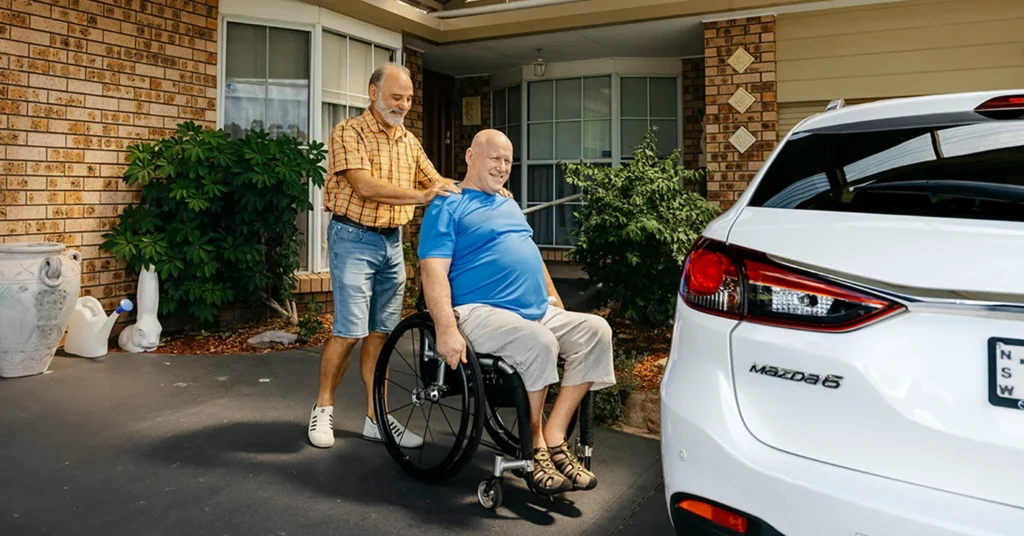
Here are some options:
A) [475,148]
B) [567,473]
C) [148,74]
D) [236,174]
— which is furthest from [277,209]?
[567,473]

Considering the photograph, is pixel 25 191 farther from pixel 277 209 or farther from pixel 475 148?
pixel 475 148

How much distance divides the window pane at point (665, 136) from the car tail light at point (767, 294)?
704 centimetres

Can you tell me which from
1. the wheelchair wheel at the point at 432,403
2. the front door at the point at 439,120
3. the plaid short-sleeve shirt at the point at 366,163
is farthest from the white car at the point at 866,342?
the front door at the point at 439,120

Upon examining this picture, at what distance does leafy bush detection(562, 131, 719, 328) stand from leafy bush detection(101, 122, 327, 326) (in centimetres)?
199

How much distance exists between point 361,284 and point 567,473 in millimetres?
1165

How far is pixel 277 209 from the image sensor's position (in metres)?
5.21

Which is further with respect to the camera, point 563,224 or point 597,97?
point 563,224

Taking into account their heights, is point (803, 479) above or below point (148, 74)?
below

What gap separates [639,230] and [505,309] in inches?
93.2

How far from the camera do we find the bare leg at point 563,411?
2.43 metres

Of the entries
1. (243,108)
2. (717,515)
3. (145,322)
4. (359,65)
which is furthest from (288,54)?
(717,515)

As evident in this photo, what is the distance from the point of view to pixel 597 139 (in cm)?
854

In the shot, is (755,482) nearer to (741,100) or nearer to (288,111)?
(288,111)

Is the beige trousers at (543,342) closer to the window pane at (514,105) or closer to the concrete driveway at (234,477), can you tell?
the concrete driveway at (234,477)
